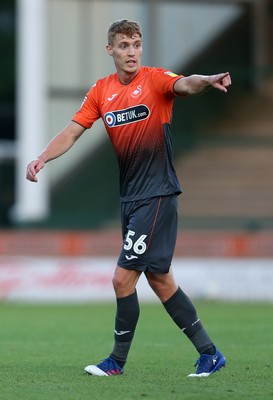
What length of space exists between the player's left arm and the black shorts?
2.76 ft

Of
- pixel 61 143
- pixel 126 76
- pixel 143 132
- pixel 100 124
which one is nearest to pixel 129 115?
pixel 143 132

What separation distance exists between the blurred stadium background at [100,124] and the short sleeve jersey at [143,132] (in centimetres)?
1187

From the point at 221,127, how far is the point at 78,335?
1250 cm

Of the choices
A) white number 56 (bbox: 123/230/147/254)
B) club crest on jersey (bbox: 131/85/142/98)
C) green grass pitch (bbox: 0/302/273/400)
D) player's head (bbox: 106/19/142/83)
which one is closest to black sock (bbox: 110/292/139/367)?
green grass pitch (bbox: 0/302/273/400)

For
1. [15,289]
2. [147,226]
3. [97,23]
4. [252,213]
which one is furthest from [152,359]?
[97,23]

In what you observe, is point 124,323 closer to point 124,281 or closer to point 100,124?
point 124,281

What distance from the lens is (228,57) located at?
23.9m

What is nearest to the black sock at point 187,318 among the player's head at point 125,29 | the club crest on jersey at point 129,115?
the club crest on jersey at point 129,115

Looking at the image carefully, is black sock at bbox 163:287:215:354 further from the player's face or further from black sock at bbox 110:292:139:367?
the player's face

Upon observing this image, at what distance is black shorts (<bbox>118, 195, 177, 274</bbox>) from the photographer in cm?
820

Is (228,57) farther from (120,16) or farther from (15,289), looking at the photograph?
(15,289)

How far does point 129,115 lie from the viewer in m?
8.23

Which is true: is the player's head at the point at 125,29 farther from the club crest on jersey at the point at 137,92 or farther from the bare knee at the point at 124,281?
the bare knee at the point at 124,281

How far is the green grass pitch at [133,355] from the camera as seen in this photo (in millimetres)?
7543
